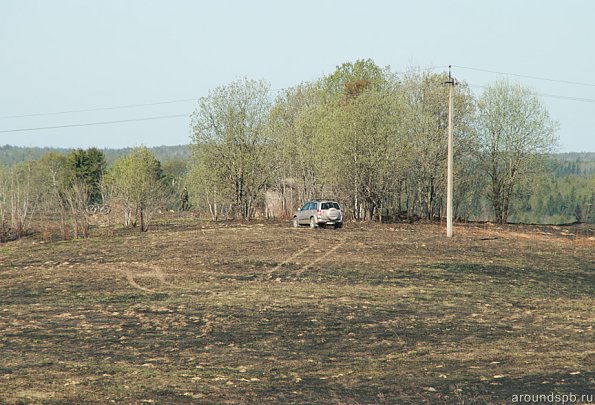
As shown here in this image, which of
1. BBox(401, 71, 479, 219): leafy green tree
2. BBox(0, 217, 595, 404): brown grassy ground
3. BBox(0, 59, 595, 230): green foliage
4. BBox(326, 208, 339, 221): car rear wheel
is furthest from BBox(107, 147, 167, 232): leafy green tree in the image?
BBox(401, 71, 479, 219): leafy green tree

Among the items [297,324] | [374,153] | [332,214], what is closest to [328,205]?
[332,214]

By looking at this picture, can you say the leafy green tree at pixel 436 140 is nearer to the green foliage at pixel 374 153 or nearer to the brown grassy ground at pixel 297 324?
the green foliage at pixel 374 153

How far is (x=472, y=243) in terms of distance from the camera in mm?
37656

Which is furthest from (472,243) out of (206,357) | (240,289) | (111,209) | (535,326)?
(111,209)

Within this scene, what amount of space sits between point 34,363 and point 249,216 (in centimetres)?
4879

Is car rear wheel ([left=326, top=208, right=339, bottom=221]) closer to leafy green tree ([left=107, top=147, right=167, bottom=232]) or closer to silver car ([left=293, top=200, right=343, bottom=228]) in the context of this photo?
silver car ([left=293, top=200, right=343, bottom=228])

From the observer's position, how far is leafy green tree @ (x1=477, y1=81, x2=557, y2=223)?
63.4 meters

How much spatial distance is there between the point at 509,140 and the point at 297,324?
50931mm

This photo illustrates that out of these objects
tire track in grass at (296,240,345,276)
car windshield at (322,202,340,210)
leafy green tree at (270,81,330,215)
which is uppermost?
leafy green tree at (270,81,330,215)

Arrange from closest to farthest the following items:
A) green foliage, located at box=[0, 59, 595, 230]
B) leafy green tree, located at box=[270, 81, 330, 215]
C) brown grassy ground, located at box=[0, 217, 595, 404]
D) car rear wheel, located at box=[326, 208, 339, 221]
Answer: brown grassy ground, located at box=[0, 217, 595, 404]
car rear wheel, located at box=[326, 208, 339, 221]
green foliage, located at box=[0, 59, 595, 230]
leafy green tree, located at box=[270, 81, 330, 215]

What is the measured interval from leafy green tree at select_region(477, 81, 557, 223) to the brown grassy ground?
30016 mm

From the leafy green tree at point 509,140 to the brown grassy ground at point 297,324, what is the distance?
3002cm

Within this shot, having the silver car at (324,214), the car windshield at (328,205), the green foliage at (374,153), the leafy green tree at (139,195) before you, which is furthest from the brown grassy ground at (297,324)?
the green foliage at (374,153)

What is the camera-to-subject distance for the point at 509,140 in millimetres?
63719
